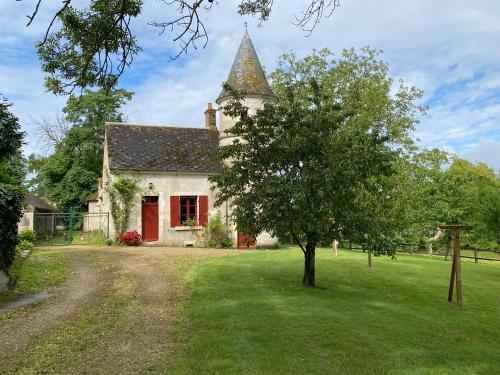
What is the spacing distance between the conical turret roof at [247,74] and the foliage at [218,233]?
6.32m

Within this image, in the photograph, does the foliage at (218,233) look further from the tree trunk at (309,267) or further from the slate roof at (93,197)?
the slate roof at (93,197)

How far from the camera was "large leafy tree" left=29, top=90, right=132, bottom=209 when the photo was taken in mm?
37844

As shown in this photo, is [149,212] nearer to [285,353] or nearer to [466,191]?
[285,353]

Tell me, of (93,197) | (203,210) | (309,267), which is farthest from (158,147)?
(93,197)

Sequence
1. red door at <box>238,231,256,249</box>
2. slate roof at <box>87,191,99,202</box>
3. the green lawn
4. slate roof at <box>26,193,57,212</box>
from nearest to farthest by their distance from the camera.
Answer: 1. the green lawn
2. red door at <box>238,231,256,249</box>
3. slate roof at <box>26,193,57,212</box>
4. slate roof at <box>87,191,99,202</box>

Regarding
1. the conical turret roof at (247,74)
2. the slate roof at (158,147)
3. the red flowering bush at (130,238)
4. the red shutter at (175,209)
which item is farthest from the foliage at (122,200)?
the conical turret roof at (247,74)

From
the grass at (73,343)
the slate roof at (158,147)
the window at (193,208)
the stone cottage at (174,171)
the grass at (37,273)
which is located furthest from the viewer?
the window at (193,208)

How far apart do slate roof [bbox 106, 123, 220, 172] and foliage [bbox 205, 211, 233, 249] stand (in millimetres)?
2592

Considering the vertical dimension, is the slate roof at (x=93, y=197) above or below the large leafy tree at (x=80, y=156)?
below

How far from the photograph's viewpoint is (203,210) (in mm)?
23438

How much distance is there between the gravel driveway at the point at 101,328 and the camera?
5.80 m

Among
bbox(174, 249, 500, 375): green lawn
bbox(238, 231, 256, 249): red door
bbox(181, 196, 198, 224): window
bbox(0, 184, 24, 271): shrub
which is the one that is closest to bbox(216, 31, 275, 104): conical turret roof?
bbox(181, 196, 198, 224): window

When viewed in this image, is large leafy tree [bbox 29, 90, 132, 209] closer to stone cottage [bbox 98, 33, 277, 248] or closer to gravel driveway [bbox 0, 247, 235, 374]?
stone cottage [bbox 98, 33, 277, 248]

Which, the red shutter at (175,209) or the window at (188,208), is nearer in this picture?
the red shutter at (175,209)
